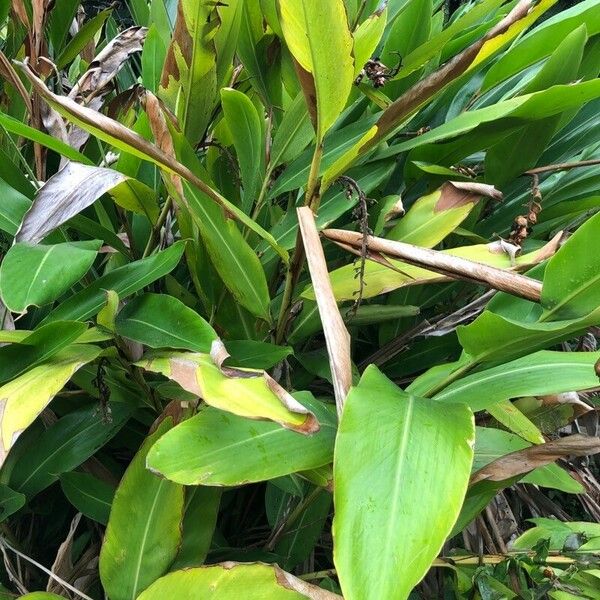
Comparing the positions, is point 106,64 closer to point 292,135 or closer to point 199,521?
point 292,135

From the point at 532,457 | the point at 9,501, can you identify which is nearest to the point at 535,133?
the point at 532,457

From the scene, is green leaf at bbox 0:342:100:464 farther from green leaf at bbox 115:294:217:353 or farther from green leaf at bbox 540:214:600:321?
green leaf at bbox 540:214:600:321

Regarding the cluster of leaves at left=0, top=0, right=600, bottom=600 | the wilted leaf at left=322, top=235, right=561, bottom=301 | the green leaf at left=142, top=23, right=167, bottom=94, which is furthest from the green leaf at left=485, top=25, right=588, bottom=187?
the green leaf at left=142, top=23, right=167, bottom=94

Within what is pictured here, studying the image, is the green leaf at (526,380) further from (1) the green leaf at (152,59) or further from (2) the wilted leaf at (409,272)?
(1) the green leaf at (152,59)

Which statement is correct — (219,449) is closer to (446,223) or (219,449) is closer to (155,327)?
(155,327)

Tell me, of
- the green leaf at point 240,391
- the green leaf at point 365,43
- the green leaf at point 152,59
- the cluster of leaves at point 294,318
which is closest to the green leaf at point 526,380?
the cluster of leaves at point 294,318
